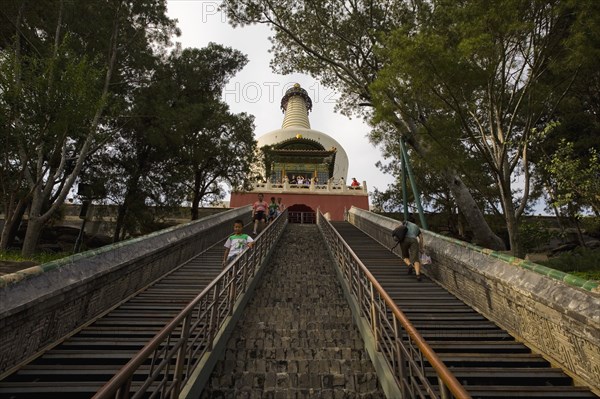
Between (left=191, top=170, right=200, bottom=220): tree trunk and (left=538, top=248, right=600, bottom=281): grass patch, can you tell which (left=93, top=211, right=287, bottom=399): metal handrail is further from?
(left=191, top=170, right=200, bottom=220): tree trunk

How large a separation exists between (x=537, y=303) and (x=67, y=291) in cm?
535

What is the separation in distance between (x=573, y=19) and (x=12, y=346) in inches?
429

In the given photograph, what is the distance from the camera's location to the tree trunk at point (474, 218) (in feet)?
32.4

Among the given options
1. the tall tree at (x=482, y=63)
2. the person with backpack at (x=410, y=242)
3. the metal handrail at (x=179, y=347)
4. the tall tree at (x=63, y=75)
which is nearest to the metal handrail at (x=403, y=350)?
the metal handrail at (x=179, y=347)

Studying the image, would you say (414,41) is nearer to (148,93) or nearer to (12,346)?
(12,346)

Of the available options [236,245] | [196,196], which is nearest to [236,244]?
[236,245]

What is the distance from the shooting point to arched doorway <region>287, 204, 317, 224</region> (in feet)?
74.1

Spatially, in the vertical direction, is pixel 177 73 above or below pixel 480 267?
Result: above

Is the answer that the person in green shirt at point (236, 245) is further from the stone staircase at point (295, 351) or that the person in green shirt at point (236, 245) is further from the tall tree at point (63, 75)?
the tall tree at point (63, 75)

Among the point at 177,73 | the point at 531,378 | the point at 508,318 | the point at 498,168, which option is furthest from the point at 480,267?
the point at 177,73

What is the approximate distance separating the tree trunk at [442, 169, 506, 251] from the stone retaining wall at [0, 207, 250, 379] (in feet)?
28.7

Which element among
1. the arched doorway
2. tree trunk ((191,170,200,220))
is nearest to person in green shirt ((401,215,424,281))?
tree trunk ((191,170,200,220))

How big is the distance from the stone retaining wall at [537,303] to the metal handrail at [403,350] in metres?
1.29

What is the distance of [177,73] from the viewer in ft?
50.3
